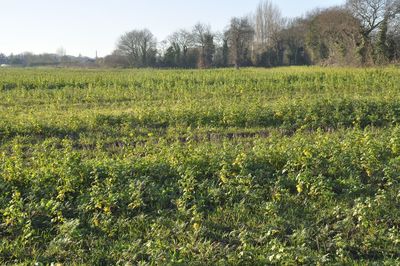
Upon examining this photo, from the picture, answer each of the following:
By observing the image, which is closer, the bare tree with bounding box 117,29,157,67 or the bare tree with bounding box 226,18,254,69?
the bare tree with bounding box 226,18,254,69

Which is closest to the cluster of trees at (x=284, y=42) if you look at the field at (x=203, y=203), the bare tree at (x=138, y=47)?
the bare tree at (x=138, y=47)

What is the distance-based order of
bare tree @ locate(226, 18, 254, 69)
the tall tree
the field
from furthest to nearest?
bare tree @ locate(226, 18, 254, 69), the tall tree, the field

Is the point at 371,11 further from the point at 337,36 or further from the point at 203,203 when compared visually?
the point at 203,203

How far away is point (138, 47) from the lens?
232 feet

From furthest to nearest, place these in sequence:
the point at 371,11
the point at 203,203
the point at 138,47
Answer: the point at 138,47 < the point at 371,11 < the point at 203,203

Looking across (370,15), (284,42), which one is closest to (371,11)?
(370,15)

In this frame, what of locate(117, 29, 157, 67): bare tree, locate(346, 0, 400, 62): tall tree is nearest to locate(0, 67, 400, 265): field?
locate(346, 0, 400, 62): tall tree

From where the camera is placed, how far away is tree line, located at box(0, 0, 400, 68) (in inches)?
1379

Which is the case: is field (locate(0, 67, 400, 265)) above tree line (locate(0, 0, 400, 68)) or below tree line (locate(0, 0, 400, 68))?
below

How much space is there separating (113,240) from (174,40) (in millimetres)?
66567

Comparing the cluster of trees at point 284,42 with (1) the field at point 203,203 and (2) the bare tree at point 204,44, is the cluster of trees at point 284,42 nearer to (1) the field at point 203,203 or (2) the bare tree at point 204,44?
(2) the bare tree at point 204,44

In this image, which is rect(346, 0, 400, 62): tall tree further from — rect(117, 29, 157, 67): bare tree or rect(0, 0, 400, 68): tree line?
rect(117, 29, 157, 67): bare tree

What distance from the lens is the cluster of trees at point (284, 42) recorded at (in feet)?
115

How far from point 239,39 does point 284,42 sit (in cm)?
731
